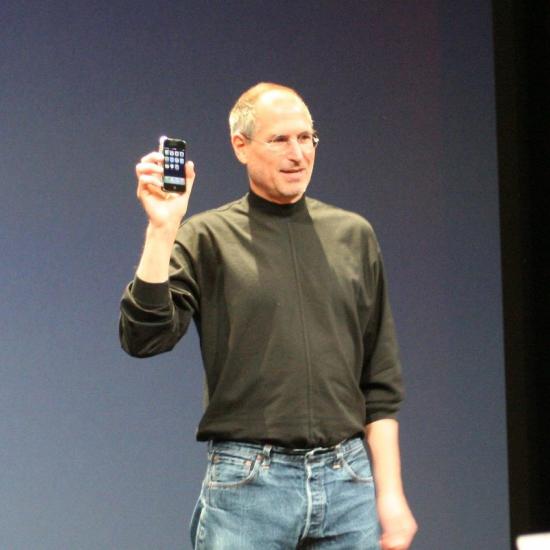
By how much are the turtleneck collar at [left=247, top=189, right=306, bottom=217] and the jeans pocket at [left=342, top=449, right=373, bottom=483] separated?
0.45m

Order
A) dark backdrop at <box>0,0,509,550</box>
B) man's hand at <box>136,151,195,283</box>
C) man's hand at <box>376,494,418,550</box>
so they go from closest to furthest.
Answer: man's hand at <box>136,151,195,283</box>, man's hand at <box>376,494,418,550</box>, dark backdrop at <box>0,0,509,550</box>

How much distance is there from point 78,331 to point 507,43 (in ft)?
4.80

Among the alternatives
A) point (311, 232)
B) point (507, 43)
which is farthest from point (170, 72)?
point (311, 232)

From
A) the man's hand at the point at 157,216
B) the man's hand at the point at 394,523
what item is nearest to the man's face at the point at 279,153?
the man's hand at the point at 157,216

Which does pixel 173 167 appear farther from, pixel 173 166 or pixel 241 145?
pixel 241 145

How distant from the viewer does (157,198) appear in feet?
6.12

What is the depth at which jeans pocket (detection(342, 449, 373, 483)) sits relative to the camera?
1.88 metres

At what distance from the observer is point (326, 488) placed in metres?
1.84

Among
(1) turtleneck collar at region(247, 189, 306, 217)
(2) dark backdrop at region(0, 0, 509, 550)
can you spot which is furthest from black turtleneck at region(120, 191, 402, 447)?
(2) dark backdrop at region(0, 0, 509, 550)

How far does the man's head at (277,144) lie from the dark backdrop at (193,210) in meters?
0.99

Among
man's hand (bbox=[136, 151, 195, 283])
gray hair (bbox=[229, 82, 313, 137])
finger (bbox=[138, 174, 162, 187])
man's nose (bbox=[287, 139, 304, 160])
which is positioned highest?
gray hair (bbox=[229, 82, 313, 137])

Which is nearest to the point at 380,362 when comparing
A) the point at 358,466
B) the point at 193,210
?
the point at 358,466

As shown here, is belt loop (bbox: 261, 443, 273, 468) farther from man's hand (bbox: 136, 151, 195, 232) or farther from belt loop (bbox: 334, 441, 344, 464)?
man's hand (bbox: 136, 151, 195, 232)

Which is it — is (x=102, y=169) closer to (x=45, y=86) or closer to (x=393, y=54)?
(x=45, y=86)
